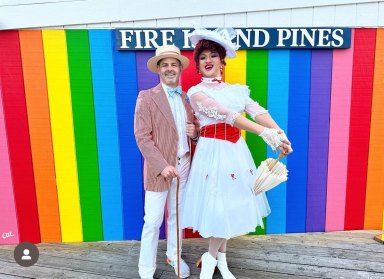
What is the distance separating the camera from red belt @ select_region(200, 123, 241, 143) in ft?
7.07

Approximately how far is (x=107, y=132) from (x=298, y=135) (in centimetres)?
159

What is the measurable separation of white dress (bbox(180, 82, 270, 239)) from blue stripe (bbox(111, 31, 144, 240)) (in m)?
0.70

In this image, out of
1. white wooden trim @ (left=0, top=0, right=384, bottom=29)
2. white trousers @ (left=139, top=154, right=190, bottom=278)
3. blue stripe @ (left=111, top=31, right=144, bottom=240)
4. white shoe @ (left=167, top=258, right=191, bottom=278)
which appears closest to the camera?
white trousers @ (left=139, top=154, right=190, bottom=278)

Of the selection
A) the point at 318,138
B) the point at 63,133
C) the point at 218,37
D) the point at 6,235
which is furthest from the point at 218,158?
the point at 6,235

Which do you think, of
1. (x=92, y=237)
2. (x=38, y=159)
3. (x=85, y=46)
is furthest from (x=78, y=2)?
(x=92, y=237)

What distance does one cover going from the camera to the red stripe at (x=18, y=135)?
2.58 meters

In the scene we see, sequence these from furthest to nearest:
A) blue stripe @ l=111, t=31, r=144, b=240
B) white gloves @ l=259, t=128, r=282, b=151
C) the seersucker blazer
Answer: blue stripe @ l=111, t=31, r=144, b=240
the seersucker blazer
white gloves @ l=259, t=128, r=282, b=151

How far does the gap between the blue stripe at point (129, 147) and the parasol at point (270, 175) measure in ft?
3.51

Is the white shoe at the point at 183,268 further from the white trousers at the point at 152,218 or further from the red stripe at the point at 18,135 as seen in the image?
the red stripe at the point at 18,135

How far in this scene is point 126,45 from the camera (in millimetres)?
2594

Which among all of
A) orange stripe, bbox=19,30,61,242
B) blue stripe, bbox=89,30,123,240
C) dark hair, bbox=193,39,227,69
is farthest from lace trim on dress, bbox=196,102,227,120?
orange stripe, bbox=19,30,61,242

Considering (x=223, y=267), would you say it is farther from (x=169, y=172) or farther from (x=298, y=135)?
(x=298, y=135)

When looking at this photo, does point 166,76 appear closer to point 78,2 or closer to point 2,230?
point 78,2

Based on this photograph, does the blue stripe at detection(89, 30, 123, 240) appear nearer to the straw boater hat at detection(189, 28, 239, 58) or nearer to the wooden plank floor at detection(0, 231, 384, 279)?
the wooden plank floor at detection(0, 231, 384, 279)
